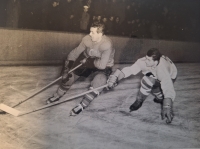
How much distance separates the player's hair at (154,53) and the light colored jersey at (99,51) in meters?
0.42

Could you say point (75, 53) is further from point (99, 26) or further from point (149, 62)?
point (149, 62)

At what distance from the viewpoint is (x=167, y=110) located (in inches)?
115

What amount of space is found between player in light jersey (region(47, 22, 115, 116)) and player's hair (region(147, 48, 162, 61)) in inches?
16.7

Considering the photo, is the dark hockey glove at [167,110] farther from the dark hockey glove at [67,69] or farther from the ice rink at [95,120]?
the dark hockey glove at [67,69]

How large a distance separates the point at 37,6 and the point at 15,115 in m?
1.25

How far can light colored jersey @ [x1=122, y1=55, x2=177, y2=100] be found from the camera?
2.97m

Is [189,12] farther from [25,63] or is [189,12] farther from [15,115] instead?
[15,115]

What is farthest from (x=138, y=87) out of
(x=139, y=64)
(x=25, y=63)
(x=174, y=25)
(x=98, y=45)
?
(x=25, y=63)

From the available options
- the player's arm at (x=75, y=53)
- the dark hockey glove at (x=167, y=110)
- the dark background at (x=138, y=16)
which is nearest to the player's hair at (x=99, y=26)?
the dark background at (x=138, y=16)

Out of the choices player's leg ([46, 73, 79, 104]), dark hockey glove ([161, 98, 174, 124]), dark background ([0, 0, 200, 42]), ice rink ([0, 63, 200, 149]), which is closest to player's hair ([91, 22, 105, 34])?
dark background ([0, 0, 200, 42])

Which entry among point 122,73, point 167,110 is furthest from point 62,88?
point 167,110

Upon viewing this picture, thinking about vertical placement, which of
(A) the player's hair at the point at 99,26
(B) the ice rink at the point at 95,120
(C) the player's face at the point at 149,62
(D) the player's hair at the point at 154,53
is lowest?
(B) the ice rink at the point at 95,120

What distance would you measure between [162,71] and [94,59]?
0.79m

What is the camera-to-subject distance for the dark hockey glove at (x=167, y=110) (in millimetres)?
2885
